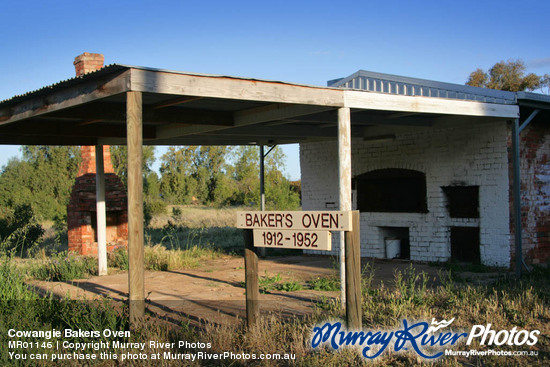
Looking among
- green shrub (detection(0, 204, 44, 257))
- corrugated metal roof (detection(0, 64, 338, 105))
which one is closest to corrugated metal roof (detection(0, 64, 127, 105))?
corrugated metal roof (detection(0, 64, 338, 105))

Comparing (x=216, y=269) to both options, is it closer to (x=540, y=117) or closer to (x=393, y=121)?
(x=393, y=121)

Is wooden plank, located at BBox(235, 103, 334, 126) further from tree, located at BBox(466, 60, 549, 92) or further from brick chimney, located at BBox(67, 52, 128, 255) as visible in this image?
tree, located at BBox(466, 60, 549, 92)

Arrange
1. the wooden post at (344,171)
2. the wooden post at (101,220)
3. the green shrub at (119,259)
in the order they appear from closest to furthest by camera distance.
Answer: the wooden post at (344,171) < the wooden post at (101,220) < the green shrub at (119,259)

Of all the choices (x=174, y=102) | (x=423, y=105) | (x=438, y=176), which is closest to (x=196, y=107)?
(x=174, y=102)

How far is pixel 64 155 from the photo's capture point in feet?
106

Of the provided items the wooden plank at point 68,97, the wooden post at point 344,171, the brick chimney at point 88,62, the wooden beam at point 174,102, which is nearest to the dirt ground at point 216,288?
the wooden post at point 344,171

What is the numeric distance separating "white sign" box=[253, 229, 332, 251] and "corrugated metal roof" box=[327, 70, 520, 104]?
564cm

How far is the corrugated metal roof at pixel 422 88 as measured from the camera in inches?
433

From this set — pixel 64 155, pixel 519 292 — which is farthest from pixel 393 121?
pixel 64 155

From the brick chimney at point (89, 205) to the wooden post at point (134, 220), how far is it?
8.56 meters

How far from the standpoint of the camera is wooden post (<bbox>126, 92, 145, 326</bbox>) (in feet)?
20.1

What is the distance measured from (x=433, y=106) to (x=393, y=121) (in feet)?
6.43

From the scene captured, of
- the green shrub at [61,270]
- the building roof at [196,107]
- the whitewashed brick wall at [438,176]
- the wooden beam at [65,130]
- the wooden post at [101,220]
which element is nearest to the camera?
the building roof at [196,107]

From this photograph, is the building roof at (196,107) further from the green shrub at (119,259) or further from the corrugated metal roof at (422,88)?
the green shrub at (119,259)
